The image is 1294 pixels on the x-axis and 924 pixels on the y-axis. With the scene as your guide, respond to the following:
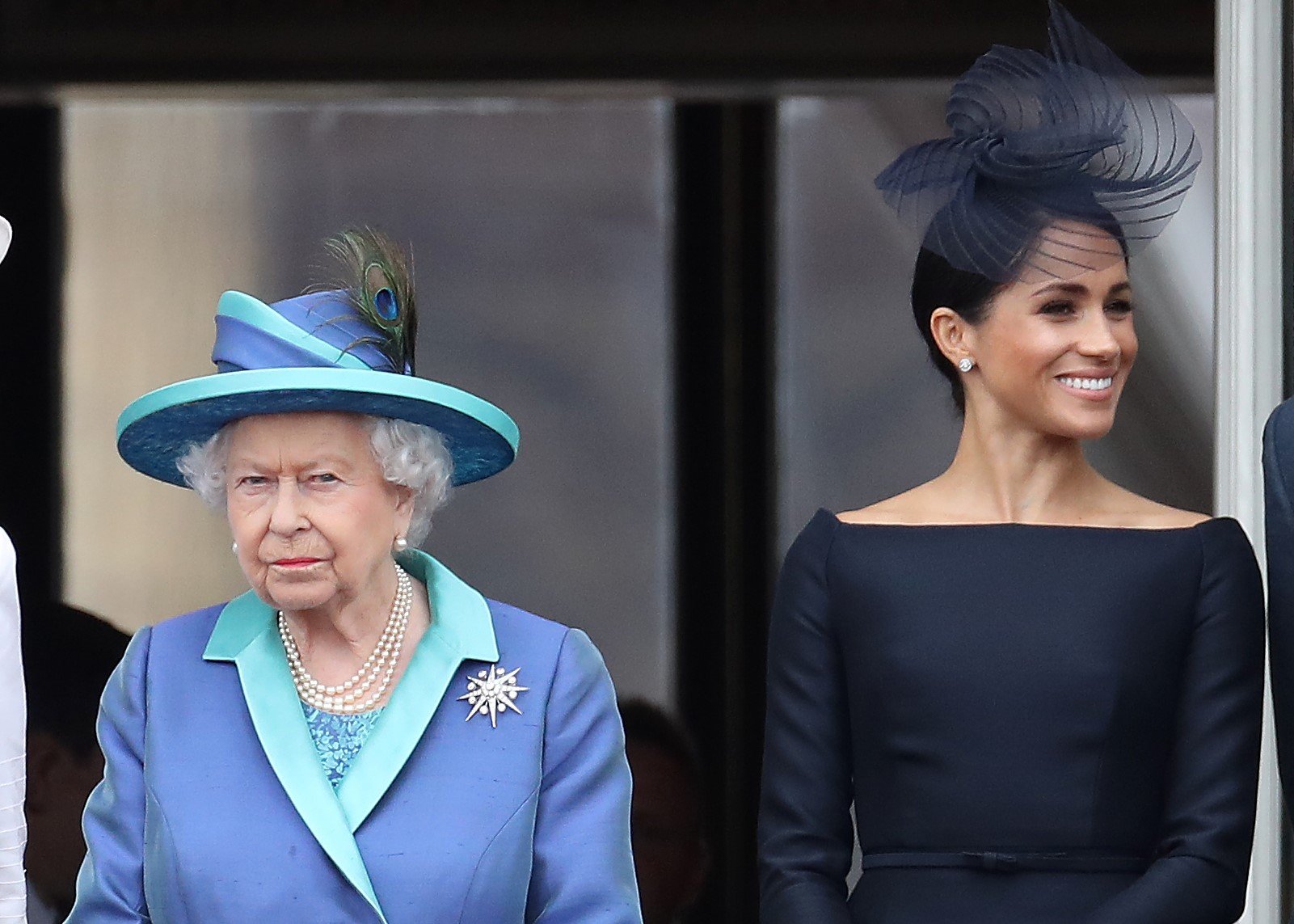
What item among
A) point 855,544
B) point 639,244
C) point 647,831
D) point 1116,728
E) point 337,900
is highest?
point 639,244

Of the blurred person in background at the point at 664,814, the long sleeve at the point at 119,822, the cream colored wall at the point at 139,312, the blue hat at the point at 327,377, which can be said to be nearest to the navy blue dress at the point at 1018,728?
the blue hat at the point at 327,377

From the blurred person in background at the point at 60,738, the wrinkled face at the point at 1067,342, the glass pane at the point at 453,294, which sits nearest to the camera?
the wrinkled face at the point at 1067,342

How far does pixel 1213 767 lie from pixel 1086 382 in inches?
22.7

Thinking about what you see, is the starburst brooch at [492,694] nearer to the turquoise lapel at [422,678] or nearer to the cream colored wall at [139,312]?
the turquoise lapel at [422,678]

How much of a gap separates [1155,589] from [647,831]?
2.20 meters

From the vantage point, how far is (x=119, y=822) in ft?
11.7

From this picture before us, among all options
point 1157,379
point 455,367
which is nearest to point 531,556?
point 455,367

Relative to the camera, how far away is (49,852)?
5.40 metres

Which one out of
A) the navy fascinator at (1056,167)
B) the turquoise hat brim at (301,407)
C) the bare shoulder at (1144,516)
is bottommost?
the bare shoulder at (1144,516)

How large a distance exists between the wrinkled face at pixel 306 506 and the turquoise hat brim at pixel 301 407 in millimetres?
35

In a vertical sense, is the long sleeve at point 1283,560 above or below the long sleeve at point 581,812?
above

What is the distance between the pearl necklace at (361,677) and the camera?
11.8ft

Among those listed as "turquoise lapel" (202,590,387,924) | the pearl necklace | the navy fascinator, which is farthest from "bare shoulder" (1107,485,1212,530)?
"turquoise lapel" (202,590,387,924)

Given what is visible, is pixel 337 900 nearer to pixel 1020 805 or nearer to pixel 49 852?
pixel 1020 805
